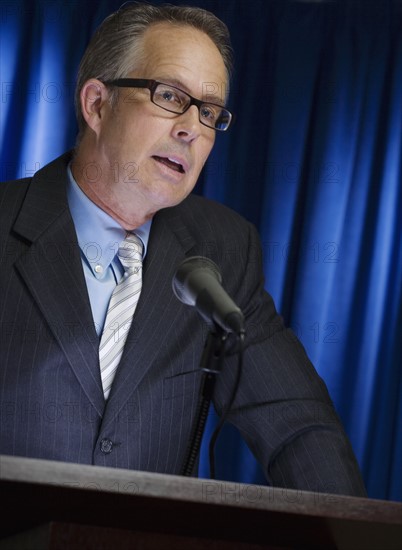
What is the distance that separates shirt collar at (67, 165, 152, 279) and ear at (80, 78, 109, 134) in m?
0.19

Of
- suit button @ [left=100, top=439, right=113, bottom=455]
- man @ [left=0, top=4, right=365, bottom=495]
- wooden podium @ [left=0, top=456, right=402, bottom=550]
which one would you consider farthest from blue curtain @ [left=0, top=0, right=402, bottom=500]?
wooden podium @ [left=0, top=456, right=402, bottom=550]

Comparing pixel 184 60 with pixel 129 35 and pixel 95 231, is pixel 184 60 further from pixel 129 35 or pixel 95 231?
pixel 95 231

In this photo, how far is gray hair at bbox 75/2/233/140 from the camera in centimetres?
223

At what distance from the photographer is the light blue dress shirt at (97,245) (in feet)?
6.65

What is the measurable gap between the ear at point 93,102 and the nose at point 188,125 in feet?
0.86

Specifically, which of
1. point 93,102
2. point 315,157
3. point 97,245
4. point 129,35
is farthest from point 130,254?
point 315,157

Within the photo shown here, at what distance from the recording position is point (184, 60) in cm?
215

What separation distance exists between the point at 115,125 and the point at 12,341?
2.11 ft

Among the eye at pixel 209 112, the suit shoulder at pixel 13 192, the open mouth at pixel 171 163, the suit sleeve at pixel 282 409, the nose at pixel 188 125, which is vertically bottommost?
the suit sleeve at pixel 282 409

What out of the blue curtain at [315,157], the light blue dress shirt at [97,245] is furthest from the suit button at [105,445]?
the blue curtain at [315,157]

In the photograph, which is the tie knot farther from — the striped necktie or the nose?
the nose

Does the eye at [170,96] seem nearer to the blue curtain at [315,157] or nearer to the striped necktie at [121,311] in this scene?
the striped necktie at [121,311]

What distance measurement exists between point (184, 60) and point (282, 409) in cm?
89

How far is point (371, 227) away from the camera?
3525mm
